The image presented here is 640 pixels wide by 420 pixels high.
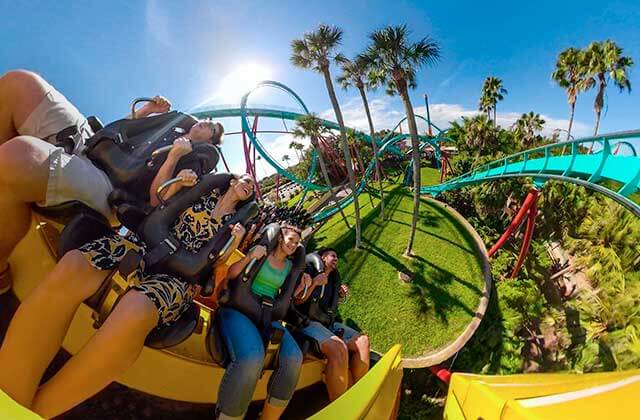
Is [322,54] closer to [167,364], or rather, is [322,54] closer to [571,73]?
[167,364]

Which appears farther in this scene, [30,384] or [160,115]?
[160,115]

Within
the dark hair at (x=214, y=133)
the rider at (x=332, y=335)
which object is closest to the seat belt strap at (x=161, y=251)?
the dark hair at (x=214, y=133)

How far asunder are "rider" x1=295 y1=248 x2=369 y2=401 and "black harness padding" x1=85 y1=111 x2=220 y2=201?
117 centimetres

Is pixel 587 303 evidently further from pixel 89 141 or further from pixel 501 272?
pixel 89 141

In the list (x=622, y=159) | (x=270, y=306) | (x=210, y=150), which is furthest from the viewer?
(x=622, y=159)

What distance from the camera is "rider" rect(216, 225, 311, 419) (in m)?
1.24

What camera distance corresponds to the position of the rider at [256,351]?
1.24 m

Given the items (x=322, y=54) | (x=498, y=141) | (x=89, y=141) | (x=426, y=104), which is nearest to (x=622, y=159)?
(x=89, y=141)

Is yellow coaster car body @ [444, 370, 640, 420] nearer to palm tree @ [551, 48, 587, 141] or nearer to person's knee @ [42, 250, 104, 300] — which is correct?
person's knee @ [42, 250, 104, 300]

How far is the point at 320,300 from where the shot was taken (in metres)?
2.20

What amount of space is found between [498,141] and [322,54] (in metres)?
12.5

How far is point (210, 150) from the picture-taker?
1514 millimetres

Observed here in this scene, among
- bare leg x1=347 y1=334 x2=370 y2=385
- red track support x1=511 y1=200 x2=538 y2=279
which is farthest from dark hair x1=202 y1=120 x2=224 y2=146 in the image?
red track support x1=511 y1=200 x2=538 y2=279

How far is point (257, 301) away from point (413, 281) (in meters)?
5.57
